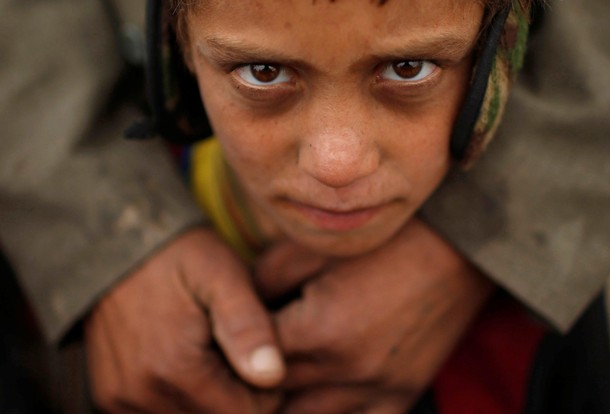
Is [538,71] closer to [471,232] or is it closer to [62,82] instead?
[471,232]

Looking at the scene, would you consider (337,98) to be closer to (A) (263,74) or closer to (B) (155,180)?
(A) (263,74)

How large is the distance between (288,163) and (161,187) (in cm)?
32

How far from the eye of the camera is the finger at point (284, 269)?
0.99 m

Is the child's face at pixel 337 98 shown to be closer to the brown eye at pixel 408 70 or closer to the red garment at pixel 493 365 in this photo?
the brown eye at pixel 408 70

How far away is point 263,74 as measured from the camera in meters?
0.73

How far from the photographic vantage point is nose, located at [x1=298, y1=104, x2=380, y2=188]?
70 cm

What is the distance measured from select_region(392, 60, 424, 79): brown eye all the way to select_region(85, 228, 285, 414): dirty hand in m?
0.37

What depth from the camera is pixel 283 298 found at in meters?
1.04

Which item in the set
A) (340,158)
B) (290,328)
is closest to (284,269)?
(290,328)

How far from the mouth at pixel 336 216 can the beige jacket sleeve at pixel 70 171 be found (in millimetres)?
239

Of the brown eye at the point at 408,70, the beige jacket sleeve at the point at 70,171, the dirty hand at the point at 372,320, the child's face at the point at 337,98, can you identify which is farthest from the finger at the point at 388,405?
the brown eye at the point at 408,70

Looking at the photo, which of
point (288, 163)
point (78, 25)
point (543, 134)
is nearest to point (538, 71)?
point (543, 134)

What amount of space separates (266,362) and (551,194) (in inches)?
17.4

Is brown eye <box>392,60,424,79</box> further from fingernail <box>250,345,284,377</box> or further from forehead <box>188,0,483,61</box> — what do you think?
fingernail <box>250,345,284,377</box>
